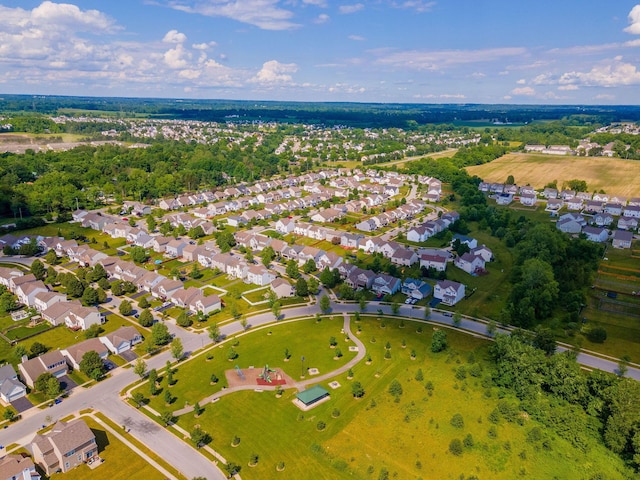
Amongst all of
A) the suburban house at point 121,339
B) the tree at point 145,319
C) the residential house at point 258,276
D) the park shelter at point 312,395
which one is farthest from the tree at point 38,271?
the park shelter at point 312,395

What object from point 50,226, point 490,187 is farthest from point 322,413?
point 490,187

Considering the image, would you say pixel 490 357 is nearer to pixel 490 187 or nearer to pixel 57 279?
pixel 57 279

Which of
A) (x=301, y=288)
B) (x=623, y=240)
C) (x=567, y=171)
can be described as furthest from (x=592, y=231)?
(x=567, y=171)

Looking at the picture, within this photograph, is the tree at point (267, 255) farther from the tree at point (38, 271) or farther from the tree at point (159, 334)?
the tree at point (38, 271)

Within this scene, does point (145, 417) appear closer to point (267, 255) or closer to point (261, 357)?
point (261, 357)

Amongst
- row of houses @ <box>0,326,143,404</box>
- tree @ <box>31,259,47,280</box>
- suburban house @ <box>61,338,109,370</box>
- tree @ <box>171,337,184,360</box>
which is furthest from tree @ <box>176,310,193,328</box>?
tree @ <box>31,259,47,280</box>

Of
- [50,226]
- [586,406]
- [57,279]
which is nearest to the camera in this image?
[586,406]
